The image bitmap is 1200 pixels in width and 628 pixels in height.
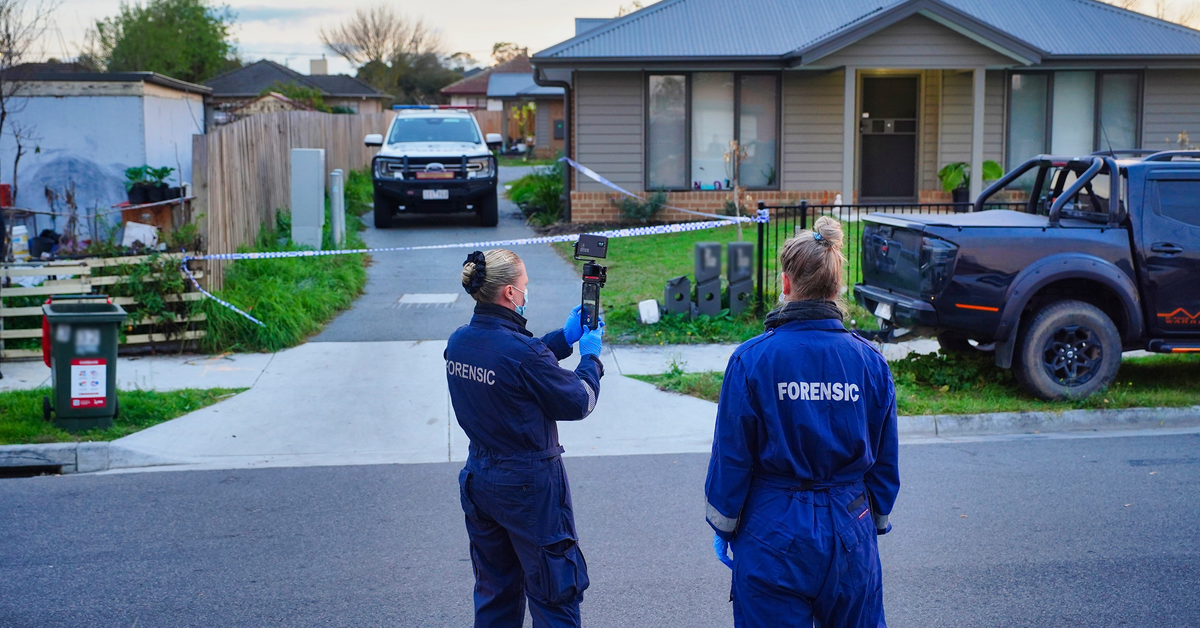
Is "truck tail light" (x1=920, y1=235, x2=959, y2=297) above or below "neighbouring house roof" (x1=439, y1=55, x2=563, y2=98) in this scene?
below

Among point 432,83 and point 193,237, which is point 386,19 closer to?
point 432,83

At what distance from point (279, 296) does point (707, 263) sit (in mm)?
4341

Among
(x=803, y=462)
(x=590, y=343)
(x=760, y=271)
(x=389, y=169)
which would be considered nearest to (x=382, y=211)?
(x=389, y=169)

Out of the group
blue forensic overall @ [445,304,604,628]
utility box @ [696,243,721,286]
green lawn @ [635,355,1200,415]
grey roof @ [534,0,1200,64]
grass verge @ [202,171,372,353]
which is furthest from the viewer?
grey roof @ [534,0,1200,64]

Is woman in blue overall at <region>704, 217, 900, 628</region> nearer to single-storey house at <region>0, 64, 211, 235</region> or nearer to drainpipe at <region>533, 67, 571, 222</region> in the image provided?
single-storey house at <region>0, 64, 211, 235</region>

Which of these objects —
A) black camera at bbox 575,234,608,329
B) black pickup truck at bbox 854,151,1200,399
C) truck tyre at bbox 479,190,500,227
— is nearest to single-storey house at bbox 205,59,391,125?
truck tyre at bbox 479,190,500,227

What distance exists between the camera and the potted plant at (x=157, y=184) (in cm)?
1473

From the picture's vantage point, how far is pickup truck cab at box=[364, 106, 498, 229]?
17250 millimetres

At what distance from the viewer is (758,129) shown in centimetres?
1867

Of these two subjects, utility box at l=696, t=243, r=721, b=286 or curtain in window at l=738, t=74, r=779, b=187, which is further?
curtain in window at l=738, t=74, r=779, b=187

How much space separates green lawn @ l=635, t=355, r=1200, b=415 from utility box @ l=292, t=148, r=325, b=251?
6763 mm

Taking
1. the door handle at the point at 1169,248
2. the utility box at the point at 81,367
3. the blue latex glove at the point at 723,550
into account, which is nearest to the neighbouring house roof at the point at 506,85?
the utility box at the point at 81,367

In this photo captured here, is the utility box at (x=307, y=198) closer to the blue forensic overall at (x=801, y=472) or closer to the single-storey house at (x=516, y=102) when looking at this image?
the blue forensic overall at (x=801, y=472)

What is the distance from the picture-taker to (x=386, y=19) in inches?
2731
